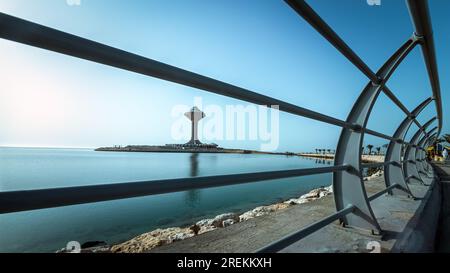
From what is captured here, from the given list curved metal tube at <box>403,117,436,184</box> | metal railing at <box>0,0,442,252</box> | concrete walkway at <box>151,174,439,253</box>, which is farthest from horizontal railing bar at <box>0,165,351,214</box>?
curved metal tube at <box>403,117,436,184</box>

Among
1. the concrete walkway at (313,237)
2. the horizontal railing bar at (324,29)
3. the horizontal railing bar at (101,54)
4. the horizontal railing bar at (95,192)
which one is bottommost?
the concrete walkway at (313,237)

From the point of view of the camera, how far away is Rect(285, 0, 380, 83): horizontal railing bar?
82 centimetres

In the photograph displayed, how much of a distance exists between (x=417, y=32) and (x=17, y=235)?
1233 centimetres

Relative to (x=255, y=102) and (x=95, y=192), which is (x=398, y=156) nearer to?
(x=255, y=102)

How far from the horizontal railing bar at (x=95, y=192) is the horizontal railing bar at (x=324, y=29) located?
624 millimetres

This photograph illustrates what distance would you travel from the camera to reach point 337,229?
197 centimetres

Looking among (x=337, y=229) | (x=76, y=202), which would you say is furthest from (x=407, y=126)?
(x=76, y=202)

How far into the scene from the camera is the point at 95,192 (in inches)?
20.4

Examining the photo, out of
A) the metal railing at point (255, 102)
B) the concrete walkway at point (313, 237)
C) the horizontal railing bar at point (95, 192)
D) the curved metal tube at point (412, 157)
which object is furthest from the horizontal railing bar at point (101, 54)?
the curved metal tube at point (412, 157)

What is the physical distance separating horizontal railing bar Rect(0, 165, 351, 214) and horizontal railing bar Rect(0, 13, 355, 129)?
0.90ft

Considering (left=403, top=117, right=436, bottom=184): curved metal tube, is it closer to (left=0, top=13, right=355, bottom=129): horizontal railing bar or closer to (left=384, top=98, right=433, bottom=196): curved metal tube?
(left=384, top=98, right=433, bottom=196): curved metal tube

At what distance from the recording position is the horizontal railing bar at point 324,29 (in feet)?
2.68

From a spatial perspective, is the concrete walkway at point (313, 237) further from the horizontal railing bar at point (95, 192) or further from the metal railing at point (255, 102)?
the horizontal railing bar at point (95, 192)

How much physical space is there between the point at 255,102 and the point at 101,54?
0.54 meters
